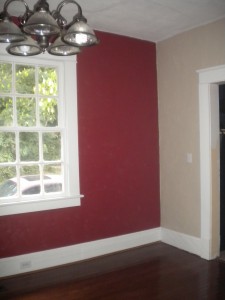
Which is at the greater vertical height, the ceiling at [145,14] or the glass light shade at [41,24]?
the ceiling at [145,14]

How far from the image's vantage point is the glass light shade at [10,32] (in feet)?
5.97

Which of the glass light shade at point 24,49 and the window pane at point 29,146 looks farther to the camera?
the window pane at point 29,146

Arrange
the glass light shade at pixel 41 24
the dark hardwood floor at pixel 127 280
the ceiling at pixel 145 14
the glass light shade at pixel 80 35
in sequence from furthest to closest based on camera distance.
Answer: the ceiling at pixel 145 14 → the dark hardwood floor at pixel 127 280 → the glass light shade at pixel 80 35 → the glass light shade at pixel 41 24

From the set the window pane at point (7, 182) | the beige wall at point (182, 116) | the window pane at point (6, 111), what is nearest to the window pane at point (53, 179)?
the window pane at point (7, 182)

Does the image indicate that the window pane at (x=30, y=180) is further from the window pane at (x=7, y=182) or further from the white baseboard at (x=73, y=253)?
the white baseboard at (x=73, y=253)

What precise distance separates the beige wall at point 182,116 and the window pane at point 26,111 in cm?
→ 184

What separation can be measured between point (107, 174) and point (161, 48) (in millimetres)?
1954

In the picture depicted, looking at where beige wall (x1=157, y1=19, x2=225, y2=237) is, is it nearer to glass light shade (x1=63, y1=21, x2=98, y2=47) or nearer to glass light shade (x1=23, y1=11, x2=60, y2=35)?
glass light shade (x1=63, y1=21, x2=98, y2=47)

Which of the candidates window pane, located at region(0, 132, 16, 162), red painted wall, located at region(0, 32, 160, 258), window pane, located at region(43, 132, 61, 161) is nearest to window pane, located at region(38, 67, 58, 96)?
red painted wall, located at region(0, 32, 160, 258)

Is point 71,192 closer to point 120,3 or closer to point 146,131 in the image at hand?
point 146,131

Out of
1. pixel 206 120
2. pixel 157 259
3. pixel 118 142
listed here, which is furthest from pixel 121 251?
pixel 206 120

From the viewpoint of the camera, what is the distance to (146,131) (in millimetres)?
4480

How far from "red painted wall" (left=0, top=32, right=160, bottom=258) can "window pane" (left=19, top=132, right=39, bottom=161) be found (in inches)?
21.5

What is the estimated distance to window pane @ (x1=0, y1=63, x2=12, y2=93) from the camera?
3.49m
